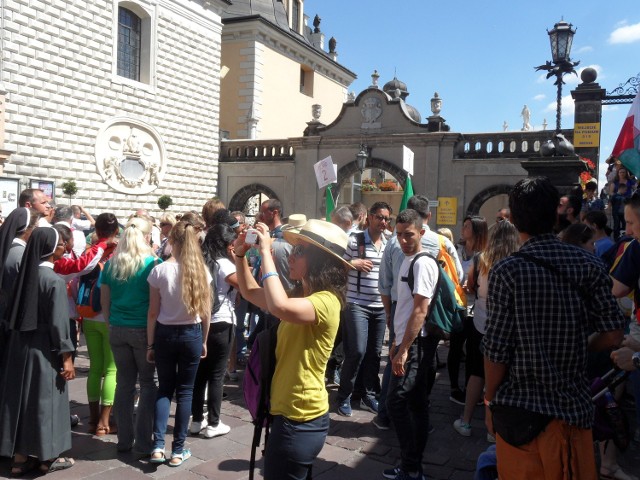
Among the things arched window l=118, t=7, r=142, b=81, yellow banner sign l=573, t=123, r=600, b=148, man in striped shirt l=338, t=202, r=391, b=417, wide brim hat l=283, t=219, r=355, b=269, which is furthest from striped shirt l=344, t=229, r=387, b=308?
arched window l=118, t=7, r=142, b=81

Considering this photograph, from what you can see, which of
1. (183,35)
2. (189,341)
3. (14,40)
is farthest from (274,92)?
(189,341)

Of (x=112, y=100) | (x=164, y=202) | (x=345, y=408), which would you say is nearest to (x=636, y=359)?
(x=345, y=408)

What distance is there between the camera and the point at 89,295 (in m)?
4.98

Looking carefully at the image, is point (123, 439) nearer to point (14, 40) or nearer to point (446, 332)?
point (446, 332)

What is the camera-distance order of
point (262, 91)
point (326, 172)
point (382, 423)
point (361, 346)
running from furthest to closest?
point (262, 91), point (326, 172), point (361, 346), point (382, 423)

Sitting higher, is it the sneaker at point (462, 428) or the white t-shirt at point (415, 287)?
the white t-shirt at point (415, 287)

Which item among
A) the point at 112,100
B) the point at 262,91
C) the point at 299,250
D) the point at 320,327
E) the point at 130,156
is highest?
the point at 262,91

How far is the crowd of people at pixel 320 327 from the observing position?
7.52 ft

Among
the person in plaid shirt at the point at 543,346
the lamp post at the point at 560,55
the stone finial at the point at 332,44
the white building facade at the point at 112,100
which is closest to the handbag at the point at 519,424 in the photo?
the person in plaid shirt at the point at 543,346

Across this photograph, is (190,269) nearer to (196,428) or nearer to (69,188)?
(196,428)

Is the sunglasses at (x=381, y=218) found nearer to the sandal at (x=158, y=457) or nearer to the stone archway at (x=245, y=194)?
the sandal at (x=158, y=457)

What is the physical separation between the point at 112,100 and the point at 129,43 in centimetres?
241

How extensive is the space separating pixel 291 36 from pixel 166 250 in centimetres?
2275

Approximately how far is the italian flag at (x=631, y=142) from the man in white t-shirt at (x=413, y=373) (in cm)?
268
